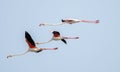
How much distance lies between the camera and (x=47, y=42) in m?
27.8

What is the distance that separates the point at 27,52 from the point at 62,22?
12.8ft

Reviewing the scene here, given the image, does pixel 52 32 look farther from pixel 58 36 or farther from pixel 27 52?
pixel 27 52

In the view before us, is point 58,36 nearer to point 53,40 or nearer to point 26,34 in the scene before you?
point 53,40

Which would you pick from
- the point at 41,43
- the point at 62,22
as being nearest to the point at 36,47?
the point at 41,43

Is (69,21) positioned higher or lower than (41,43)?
higher

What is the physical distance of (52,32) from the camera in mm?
29344

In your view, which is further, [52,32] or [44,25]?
[52,32]

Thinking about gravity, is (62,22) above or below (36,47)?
above

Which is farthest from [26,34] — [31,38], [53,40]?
[53,40]

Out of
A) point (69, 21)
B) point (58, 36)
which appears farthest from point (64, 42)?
point (69, 21)

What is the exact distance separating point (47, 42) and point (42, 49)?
764 mm

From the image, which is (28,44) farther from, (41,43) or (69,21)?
(69,21)

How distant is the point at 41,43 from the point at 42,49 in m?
0.98

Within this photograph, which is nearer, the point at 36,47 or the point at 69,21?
the point at 69,21
